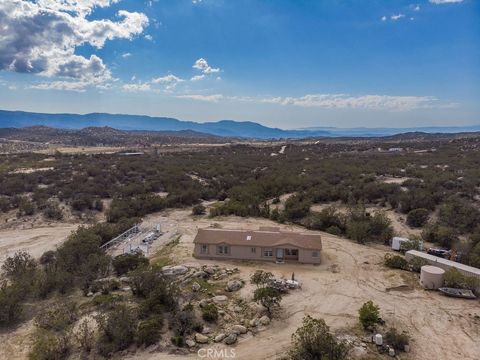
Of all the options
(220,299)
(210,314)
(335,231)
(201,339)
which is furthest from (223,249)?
(335,231)

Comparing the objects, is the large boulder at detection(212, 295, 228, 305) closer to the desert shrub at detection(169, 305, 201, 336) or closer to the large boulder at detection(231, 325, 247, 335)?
the desert shrub at detection(169, 305, 201, 336)

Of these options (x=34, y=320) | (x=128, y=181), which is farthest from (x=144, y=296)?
(x=128, y=181)

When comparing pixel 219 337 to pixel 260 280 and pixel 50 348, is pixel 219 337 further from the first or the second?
pixel 50 348

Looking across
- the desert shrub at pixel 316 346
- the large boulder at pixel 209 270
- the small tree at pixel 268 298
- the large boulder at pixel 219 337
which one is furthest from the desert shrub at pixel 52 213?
the desert shrub at pixel 316 346

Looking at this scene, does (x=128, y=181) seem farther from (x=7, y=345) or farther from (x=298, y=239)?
(x=7, y=345)

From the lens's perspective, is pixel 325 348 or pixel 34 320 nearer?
pixel 325 348

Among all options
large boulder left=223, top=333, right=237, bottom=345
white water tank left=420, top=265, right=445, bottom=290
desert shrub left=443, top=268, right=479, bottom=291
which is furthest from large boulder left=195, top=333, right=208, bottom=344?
desert shrub left=443, top=268, right=479, bottom=291
